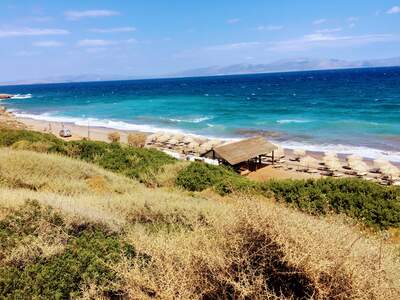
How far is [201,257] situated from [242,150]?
65.7ft

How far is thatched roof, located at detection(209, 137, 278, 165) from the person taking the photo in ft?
75.5

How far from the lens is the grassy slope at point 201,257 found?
11.4 feet

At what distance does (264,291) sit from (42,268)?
2.54m

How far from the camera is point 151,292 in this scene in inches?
158

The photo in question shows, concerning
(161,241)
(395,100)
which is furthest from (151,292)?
(395,100)

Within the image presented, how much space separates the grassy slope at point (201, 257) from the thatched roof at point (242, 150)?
16.9 m

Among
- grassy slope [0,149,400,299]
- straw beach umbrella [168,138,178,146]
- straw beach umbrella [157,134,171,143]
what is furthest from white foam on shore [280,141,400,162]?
grassy slope [0,149,400,299]

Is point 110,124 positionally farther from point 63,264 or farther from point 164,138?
point 63,264

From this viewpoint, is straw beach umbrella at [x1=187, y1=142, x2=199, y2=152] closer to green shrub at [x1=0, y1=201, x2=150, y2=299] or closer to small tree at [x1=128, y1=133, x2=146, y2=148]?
small tree at [x1=128, y1=133, x2=146, y2=148]

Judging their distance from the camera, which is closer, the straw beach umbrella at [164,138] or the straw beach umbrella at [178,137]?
the straw beach umbrella at [178,137]

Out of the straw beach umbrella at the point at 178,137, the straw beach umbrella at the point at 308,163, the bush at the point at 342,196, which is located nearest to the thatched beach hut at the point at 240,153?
the straw beach umbrella at the point at 308,163

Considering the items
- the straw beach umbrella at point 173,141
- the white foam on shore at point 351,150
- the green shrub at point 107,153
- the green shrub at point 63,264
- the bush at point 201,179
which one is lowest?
the white foam on shore at point 351,150

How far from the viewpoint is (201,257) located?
3.97 m

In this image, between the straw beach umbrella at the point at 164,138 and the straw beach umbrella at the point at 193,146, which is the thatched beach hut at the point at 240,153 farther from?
the straw beach umbrella at the point at 164,138
